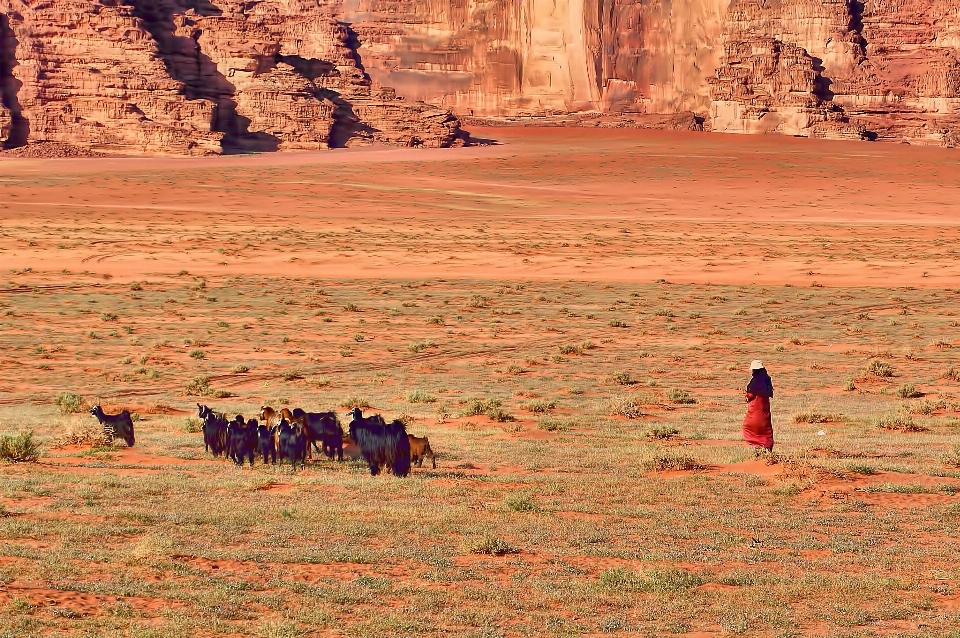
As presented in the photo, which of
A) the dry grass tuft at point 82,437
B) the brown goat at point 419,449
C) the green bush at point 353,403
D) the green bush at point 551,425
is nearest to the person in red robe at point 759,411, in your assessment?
the green bush at point 551,425

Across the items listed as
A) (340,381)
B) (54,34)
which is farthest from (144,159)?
(340,381)

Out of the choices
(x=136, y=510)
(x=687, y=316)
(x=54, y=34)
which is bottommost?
(x=687, y=316)

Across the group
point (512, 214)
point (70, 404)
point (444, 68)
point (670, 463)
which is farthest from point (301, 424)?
point (444, 68)

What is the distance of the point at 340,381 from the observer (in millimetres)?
24016

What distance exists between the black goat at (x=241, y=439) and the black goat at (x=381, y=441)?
4.43ft

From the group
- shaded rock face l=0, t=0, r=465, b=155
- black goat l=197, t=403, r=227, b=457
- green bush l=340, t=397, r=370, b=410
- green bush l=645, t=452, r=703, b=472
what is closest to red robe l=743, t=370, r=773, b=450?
green bush l=645, t=452, r=703, b=472

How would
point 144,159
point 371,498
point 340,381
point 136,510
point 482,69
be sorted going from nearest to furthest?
point 136,510 < point 371,498 < point 340,381 < point 144,159 < point 482,69

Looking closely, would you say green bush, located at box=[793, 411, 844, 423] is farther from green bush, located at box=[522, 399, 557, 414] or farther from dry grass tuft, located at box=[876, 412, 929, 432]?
green bush, located at box=[522, 399, 557, 414]

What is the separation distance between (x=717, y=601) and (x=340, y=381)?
1551cm

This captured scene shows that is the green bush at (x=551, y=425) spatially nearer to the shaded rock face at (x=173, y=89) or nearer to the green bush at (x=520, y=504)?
the green bush at (x=520, y=504)

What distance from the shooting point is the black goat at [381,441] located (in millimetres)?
13586

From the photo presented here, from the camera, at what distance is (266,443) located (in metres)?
14.5

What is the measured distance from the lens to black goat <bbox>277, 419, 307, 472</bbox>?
566 inches

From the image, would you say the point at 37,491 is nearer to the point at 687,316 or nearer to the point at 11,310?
the point at 11,310
